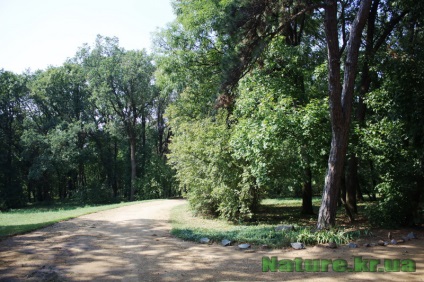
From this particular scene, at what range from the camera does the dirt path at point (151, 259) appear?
5.05 m

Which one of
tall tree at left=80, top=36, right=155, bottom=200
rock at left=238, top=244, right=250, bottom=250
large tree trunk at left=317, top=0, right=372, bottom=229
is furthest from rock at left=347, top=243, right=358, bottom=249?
tall tree at left=80, top=36, right=155, bottom=200

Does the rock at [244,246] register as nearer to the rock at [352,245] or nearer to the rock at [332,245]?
the rock at [332,245]

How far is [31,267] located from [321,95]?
11401mm

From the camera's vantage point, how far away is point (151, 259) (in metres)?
6.30

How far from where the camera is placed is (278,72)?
12.0 m

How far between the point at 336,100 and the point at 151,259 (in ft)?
21.3

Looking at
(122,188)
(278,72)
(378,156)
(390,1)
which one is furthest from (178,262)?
(122,188)

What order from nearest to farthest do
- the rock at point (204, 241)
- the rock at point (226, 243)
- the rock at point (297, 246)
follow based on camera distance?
the rock at point (297, 246), the rock at point (226, 243), the rock at point (204, 241)

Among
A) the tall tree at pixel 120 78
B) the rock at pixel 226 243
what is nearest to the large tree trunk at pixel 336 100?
the rock at pixel 226 243

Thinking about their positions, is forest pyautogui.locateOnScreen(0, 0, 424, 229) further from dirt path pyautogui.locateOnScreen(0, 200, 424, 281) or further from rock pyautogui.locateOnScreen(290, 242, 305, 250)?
dirt path pyautogui.locateOnScreen(0, 200, 424, 281)

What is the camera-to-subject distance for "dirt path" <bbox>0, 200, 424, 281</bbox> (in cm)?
505

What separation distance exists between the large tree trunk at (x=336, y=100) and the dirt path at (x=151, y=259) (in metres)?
1.89

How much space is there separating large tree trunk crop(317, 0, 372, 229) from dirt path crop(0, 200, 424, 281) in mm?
1890

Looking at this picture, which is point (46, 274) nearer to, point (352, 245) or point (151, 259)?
point (151, 259)
